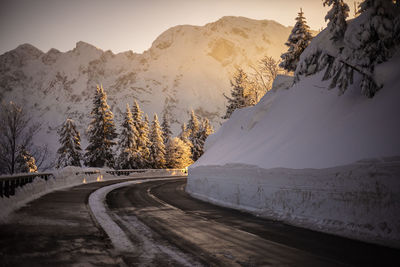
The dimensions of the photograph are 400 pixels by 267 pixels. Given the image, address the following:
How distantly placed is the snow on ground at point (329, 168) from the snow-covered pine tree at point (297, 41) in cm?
835

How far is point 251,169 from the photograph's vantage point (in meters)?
10.3

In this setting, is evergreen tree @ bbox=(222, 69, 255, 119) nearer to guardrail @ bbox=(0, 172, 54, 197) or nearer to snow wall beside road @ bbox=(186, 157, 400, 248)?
snow wall beside road @ bbox=(186, 157, 400, 248)

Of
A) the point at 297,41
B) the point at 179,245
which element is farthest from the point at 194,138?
the point at 179,245

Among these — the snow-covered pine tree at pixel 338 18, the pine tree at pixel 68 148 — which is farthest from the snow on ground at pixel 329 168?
the pine tree at pixel 68 148

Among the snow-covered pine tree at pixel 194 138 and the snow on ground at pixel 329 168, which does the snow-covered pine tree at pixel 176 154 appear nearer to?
the snow-covered pine tree at pixel 194 138

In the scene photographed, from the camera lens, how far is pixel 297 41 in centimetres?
2138

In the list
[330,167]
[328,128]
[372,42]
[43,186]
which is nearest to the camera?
[330,167]

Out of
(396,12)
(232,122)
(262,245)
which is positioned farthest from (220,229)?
(232,122)

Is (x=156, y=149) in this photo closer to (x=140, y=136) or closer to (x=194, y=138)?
(x=140, y=136)

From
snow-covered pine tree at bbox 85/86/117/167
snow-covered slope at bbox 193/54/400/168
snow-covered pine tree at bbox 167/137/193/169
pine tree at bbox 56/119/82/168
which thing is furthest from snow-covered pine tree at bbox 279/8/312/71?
snow-covered pine tree at bbox 167/137/193/169

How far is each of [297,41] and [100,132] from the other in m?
33.8

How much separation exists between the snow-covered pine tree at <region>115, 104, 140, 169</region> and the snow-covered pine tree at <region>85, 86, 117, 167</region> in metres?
2.56

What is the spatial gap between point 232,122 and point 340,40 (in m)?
11.3

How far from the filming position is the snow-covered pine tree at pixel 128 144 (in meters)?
46.7
